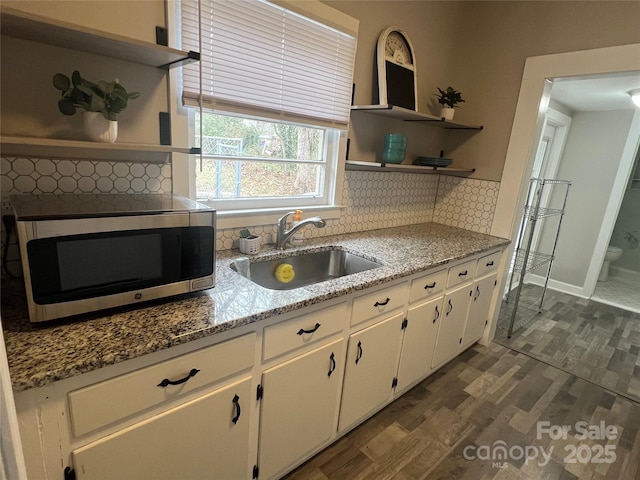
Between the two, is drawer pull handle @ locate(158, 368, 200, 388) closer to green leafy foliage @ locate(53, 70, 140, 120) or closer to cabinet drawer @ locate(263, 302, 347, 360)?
cabinet drawer @ locate(263, 302, 347, 360)

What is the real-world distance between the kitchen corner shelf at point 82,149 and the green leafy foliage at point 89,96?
0.12 metres

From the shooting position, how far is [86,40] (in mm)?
1114

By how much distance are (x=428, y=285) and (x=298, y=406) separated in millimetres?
981

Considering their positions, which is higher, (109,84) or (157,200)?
(109,84)

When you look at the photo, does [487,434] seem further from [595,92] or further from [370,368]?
[595,92]

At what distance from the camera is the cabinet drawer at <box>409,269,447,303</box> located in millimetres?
1898

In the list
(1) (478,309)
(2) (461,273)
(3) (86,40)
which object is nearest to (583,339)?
(1) (478,309)

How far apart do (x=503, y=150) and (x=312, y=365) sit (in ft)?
7.33

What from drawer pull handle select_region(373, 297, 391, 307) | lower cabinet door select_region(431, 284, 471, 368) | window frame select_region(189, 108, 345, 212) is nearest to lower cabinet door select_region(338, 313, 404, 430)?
drawer pull handle select_region(373, 297, 391, 307)

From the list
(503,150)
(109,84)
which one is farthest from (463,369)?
(109,84)

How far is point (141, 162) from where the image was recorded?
4.70 feet

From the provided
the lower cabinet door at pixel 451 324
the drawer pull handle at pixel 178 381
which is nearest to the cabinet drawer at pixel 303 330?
the drawer pull handle at pixel 178 381

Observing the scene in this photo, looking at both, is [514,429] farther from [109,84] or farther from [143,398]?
[109,84]

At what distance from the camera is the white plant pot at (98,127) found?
114cm
